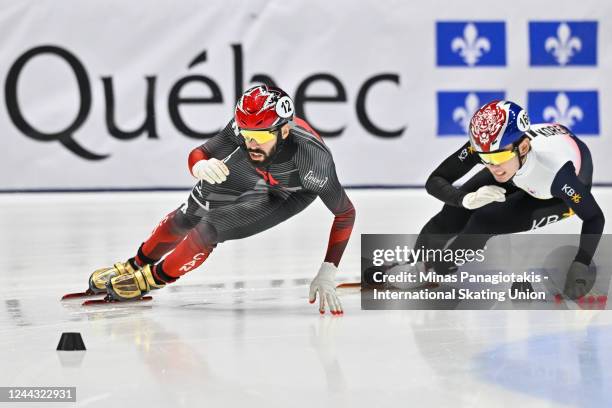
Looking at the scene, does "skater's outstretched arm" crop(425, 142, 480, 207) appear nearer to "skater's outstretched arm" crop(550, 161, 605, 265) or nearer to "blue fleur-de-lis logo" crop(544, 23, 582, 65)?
"skater's outstretched arm" crop(550, 161, 605, 265)

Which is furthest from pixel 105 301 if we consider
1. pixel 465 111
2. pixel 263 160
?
pixel 465 111

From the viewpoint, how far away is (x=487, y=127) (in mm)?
4777

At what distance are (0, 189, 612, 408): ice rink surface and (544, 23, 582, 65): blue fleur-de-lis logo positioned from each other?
5549mm

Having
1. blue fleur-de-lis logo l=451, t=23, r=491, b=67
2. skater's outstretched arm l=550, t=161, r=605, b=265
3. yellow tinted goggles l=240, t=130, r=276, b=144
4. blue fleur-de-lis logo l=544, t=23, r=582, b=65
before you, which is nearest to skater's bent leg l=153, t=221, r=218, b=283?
yellow tinted goggles l=240, t=130, r=276, b=144

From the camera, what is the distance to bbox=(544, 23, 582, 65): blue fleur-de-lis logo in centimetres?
1129

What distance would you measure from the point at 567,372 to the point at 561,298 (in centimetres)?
150

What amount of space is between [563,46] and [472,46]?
0.93 metres

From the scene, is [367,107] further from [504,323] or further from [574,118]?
[504,323]

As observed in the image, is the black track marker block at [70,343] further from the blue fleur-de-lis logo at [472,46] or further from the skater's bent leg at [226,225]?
the blue fleur-de-lis logo at [472,46]


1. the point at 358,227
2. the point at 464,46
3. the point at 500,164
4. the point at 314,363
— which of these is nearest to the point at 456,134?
the point at 464,46

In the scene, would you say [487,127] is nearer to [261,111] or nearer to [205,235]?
[261,111]

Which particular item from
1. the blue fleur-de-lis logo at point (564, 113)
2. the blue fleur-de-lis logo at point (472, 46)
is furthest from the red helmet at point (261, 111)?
the blue fleur-de-lis logo at point (564, 113)

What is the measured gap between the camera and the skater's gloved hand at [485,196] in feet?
16.4

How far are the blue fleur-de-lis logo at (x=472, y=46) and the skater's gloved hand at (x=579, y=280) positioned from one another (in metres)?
6.57
